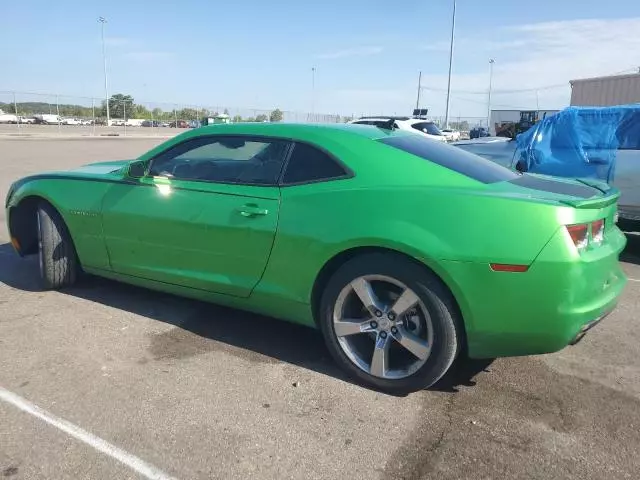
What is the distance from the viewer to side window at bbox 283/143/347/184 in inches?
129

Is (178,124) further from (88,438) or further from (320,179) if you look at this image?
(88,438)

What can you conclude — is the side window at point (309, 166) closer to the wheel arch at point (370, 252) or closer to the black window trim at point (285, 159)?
the black window trim at point (285, 159)

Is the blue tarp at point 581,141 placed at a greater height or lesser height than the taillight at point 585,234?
greater

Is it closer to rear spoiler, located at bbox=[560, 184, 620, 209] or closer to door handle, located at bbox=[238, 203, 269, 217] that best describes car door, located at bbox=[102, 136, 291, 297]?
door handle, located at bbox=[238, 203, 269, 217]

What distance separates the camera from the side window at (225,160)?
3.53m

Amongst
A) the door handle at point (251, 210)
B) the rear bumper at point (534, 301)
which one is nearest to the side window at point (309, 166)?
the door handle at point (251, 210)

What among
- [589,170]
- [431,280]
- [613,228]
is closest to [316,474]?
[431,280]

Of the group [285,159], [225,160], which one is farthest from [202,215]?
[285,159]

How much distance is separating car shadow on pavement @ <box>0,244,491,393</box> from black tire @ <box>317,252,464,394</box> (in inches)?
9.3

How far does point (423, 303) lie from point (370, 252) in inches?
15.9

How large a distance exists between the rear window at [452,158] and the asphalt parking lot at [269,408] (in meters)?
1.18

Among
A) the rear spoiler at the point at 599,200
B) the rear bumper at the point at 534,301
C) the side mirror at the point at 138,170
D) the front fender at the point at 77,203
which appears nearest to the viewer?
the rear bumper at the point at 534,301

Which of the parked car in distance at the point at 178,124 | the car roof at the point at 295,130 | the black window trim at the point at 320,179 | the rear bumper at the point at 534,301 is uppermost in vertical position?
the car roof at the point at 295,130

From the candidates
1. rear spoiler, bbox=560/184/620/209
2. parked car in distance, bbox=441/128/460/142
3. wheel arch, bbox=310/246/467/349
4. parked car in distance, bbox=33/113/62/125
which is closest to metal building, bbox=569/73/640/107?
parked car in distance, bbox=441/128/460/142
